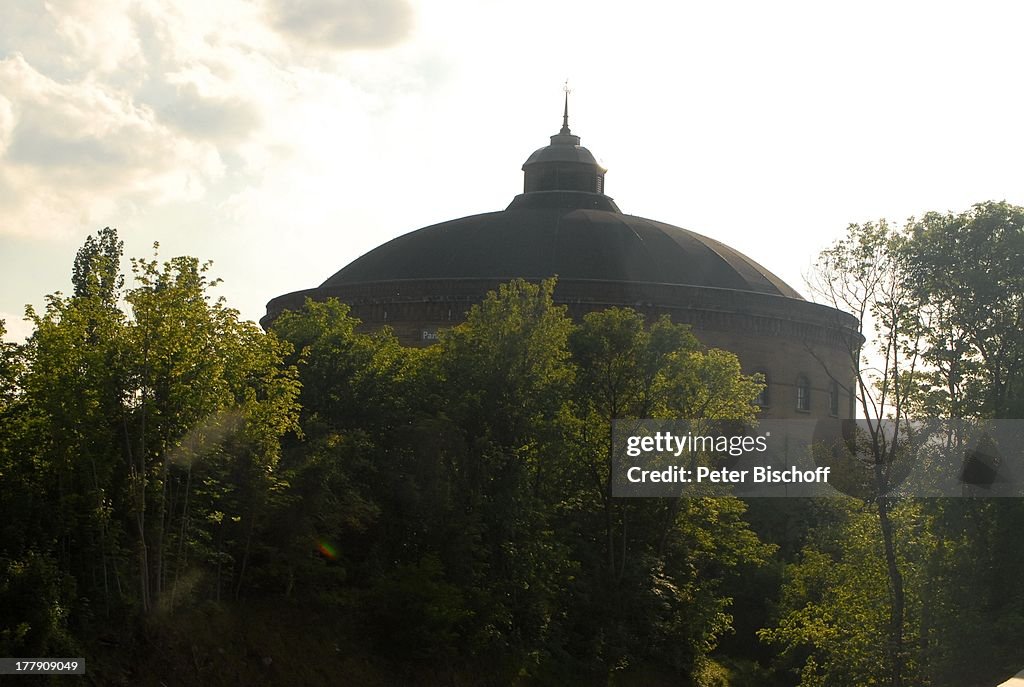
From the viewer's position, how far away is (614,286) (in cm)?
4659

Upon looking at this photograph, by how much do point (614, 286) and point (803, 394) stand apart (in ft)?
28.2

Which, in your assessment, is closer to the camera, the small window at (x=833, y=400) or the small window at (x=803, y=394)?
the small window at (x=803, y=394)

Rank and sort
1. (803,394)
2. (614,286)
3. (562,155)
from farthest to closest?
(562,155) < (803,394) < (614,286)

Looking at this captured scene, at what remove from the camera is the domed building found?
155ft

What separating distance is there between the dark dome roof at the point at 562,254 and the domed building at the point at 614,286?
0.17 feet

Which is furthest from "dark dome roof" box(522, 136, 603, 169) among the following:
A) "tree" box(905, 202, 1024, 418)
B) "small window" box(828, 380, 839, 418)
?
"tree" box(905, 202, 1024, 418)

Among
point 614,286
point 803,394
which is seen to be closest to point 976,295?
point 614,286

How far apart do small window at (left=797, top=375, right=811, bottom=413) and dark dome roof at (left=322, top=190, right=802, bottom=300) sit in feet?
12.4

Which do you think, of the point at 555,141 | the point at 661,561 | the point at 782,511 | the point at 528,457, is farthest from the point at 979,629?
the point at 555,141

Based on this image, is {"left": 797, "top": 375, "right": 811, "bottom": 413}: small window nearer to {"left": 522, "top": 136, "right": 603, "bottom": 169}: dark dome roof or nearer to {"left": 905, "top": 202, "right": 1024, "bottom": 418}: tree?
{"left": 522, "top": 136, "right": 603, "bottom": 169}: dark dome roof

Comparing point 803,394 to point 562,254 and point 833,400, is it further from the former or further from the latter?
point 562,254

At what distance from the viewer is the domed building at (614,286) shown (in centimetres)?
4734

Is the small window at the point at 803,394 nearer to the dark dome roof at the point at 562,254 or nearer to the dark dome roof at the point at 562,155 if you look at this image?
the dark dome roof at the point at 562,254

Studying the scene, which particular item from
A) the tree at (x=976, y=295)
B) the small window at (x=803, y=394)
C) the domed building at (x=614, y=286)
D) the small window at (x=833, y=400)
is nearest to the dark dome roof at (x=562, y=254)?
the domed building at (x=614, y=286)
